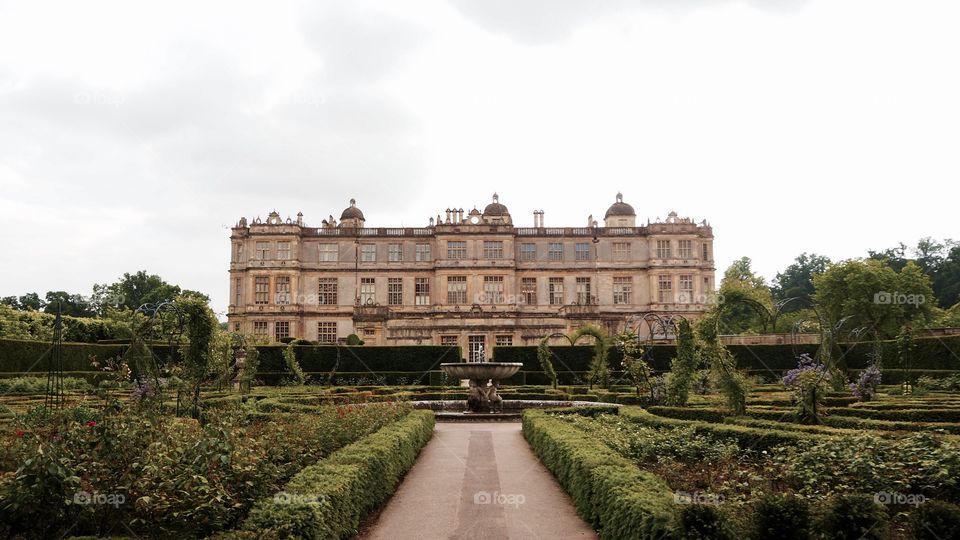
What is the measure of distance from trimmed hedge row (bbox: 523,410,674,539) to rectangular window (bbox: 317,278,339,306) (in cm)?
4215

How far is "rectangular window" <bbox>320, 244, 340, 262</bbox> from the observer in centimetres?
5228

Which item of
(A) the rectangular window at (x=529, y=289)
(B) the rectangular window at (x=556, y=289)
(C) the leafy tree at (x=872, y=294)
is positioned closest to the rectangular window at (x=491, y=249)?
(A) the rectangular window at (x=529, y=289)

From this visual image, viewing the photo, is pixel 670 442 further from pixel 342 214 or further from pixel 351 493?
pixel 342 214

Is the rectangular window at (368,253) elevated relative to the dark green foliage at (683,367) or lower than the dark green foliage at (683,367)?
elevated

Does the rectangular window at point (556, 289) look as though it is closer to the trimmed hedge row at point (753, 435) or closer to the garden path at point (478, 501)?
the garden path at point (478, 501)

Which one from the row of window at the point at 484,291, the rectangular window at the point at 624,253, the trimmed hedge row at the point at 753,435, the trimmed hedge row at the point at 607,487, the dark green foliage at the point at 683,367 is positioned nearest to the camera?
the trimmed hedge row at the point at 607,487

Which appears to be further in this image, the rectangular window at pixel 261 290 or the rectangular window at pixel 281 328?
the rectangular window at pixel 261 290

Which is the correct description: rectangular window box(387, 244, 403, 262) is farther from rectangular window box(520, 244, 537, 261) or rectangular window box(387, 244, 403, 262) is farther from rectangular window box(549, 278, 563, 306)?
rectangular window box(549, 278, 563, 306)

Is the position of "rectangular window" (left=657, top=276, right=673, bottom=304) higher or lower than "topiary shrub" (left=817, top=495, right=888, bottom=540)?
higher

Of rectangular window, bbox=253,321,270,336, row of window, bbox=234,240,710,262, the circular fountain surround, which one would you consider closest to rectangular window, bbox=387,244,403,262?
row of window, bbox=234,240,710,262

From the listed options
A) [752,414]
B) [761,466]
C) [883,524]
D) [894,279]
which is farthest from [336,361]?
[894,279]

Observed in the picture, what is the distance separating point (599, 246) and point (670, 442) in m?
43.0

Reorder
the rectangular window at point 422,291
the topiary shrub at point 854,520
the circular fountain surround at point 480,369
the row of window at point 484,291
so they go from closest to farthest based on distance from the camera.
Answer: the topiary shrub at point 854,520, the circular fountain surround at point 480,369, the row of window at point 484,291, the rectangular window at point 422,291

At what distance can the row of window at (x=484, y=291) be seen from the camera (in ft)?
168
